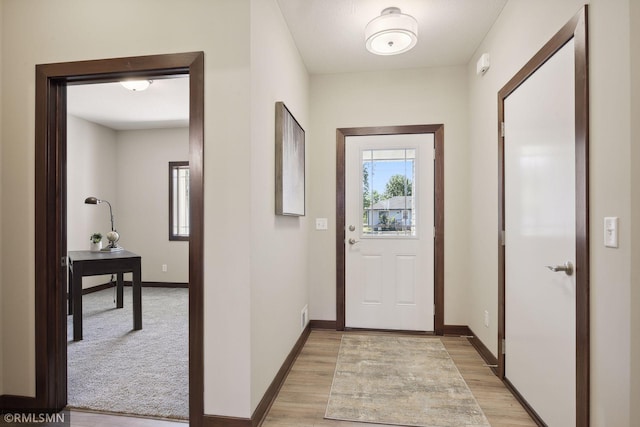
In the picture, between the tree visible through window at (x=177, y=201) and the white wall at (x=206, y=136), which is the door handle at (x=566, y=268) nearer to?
the white wall at (x=206, y=136)

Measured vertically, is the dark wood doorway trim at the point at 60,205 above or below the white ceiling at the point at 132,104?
below

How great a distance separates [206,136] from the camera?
5.85ft

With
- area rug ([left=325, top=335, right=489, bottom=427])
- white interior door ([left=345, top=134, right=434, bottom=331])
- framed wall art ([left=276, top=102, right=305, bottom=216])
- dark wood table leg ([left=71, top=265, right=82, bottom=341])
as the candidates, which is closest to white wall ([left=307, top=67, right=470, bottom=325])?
white interior door ([left=345, top=134, right=434, bottom=331])

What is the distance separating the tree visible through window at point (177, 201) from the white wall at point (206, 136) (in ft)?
12.4

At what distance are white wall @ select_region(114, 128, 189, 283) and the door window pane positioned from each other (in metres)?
Result: 3.58

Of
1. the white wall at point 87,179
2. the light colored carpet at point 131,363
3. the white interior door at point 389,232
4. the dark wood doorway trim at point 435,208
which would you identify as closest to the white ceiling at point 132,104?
the white wall at point 87,179

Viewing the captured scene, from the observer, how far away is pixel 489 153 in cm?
270

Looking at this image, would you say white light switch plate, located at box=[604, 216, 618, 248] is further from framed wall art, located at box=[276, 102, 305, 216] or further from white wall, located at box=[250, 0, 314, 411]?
framed wall art, located at box=[276, 102, 305, 216]

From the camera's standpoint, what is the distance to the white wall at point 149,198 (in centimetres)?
573

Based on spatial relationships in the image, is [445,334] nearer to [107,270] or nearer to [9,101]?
[107,270]

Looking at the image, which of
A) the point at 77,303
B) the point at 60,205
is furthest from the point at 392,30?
the point at 77,303

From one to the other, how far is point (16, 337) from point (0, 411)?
438mm

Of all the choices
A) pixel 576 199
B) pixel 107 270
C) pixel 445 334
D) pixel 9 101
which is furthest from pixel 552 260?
pixel 107 270

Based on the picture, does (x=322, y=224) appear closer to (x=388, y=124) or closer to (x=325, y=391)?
(x=388, y=124)
